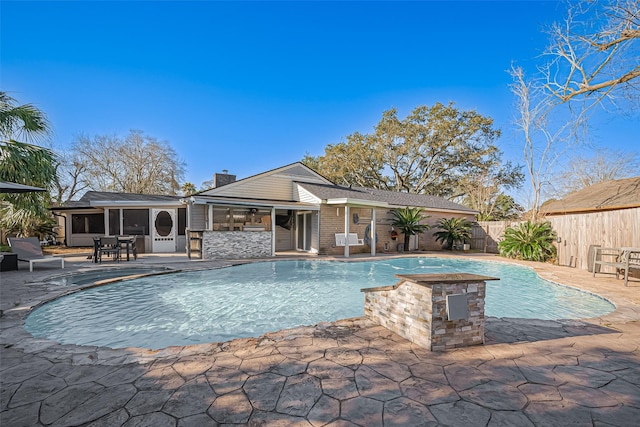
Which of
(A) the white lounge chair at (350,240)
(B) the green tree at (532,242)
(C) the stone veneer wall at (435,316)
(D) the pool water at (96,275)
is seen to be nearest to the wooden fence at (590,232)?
(B) the green tree at (532,242)

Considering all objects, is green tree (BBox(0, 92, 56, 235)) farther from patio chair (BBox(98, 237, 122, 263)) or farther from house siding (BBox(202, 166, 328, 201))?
house siding (BBox(202, 166, 328, 201))

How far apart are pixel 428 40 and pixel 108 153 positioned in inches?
1103

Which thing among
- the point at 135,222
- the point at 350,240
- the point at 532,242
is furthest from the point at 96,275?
the point at 532,242

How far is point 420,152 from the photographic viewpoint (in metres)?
26.6

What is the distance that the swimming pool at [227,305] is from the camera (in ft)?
14.6

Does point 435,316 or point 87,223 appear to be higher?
point 87,223

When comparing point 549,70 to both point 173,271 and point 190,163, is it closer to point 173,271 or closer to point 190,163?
point 173,271

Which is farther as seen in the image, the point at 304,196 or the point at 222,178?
the point at 222,178

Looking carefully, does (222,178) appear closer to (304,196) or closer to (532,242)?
(304,196)

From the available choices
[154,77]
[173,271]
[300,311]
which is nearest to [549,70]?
[300,311]

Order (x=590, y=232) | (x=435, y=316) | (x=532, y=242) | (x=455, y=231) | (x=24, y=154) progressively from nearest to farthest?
(x=435, y=316)
(x=24, y=154)
(x=590, y=232)
(x=532, y=242)
(x=455, y=231)

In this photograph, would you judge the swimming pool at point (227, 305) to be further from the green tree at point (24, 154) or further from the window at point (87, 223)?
the window at point (87, 223)

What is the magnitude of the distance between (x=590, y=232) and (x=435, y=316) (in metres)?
10.6

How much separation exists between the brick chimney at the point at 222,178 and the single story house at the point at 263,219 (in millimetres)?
56
